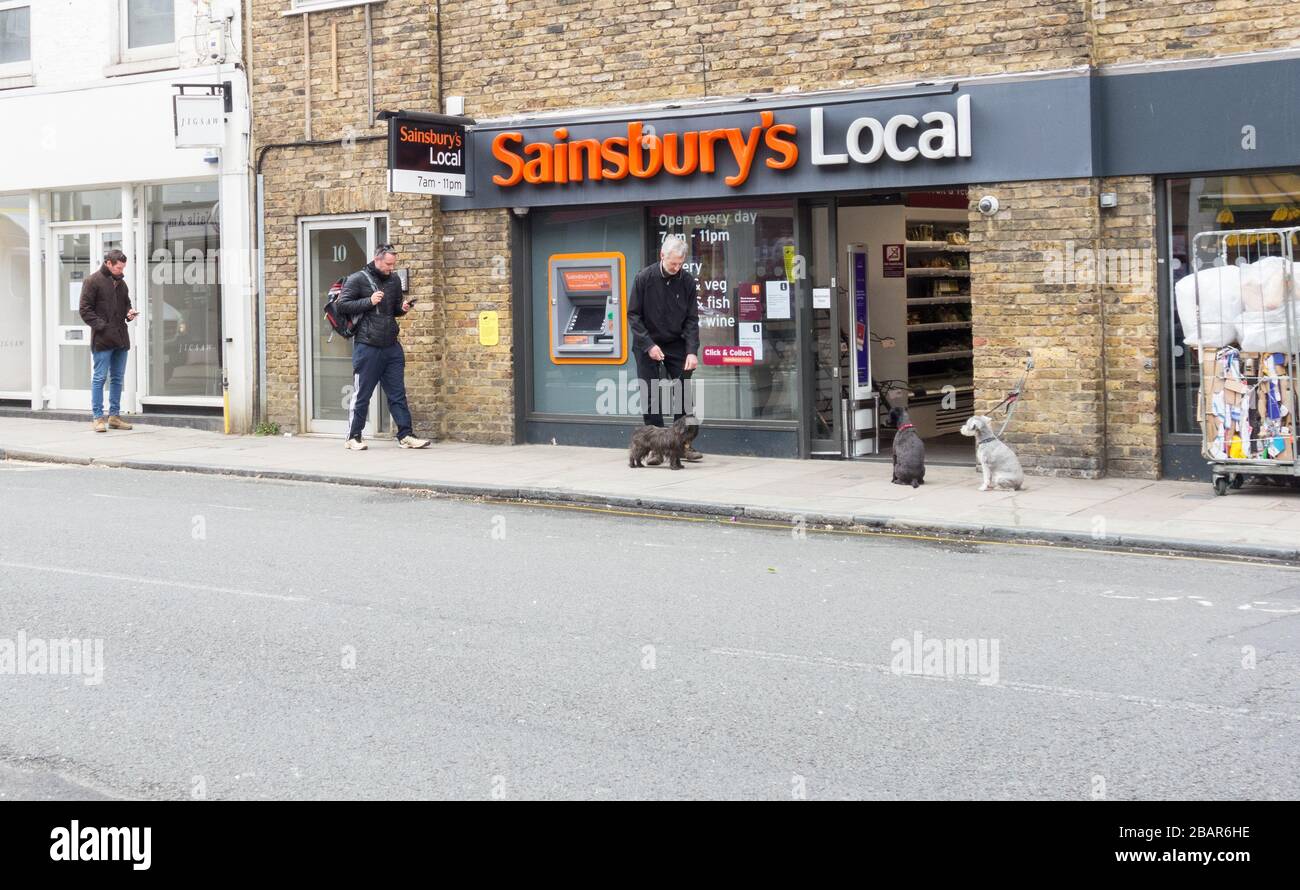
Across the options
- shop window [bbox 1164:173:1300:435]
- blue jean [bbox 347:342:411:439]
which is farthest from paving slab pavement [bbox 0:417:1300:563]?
shop window [bbox 1164:173:1300:435]

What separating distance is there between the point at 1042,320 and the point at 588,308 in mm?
5211

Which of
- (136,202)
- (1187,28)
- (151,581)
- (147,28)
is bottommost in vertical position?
(151,581)

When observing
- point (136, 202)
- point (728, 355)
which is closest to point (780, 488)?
point (728, 355)

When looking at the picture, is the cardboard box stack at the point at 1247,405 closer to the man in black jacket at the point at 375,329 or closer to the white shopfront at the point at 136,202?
the man in black jacket at the point at 375,329

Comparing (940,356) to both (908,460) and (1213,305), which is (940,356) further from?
(1213,305)

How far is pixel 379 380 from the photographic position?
53.8 feet

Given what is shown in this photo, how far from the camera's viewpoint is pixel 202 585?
29.4ft

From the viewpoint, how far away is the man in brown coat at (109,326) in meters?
18.1

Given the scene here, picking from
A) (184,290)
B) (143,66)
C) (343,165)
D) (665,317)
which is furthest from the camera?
(184,290)

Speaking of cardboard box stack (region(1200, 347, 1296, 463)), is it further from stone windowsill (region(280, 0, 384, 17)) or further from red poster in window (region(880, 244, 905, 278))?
stone windowsill (region(280, 0, 384, 17))

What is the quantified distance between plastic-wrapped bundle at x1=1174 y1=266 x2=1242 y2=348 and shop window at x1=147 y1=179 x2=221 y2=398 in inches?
467

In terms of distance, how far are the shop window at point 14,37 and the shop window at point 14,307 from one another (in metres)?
1.84

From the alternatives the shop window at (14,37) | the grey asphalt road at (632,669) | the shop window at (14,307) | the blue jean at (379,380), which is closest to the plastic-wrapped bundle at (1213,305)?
the grey asphalt road at (632,669)
